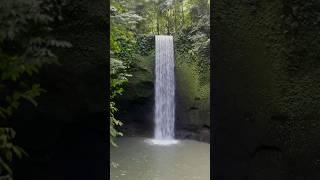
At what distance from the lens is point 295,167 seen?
10.3 feet

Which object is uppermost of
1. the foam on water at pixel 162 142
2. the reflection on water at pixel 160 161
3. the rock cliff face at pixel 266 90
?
the rock cliff face at pixel 266 90

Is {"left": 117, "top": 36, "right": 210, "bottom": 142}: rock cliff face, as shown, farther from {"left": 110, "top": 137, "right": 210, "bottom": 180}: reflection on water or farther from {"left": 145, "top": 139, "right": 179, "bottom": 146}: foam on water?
{"left": 110, "top": 137, "right": 210, "bottom": 180}: reflection on water

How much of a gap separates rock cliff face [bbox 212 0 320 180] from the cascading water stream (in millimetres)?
10417

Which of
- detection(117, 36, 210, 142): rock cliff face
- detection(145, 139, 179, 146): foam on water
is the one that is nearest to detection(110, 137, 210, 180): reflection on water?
detection(145, 139, 179, 146): foam on water

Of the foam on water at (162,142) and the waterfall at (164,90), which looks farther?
the waterfall at (164,90)

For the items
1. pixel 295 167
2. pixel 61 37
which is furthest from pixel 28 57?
pixel 295 167

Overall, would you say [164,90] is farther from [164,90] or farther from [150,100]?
[150,100]

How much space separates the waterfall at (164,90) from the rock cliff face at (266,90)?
1045 cm

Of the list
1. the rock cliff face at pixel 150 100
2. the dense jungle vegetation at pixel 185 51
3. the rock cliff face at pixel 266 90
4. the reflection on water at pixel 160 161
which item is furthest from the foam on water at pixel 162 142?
the rock cliff face at pixel 266 90

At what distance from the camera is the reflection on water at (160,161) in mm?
7461

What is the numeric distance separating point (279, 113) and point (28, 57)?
200 centimetres

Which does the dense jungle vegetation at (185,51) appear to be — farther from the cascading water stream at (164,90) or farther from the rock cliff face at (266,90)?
the rock cliff face at (266,90)

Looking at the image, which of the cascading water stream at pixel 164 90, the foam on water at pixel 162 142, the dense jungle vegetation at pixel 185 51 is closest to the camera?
the foam on water at pixel 162 142

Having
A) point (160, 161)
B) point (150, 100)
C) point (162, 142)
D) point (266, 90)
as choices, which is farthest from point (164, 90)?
point (266, 90)
